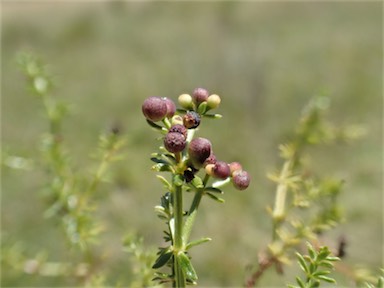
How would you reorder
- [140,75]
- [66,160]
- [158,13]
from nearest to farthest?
[66,160] → [140,75] → [158,13]

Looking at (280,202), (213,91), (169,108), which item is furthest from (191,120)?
(213,91)

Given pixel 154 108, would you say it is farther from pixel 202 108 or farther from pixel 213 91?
pixel 213 91

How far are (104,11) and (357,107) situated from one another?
13.4ft

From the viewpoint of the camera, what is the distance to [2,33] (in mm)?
6566

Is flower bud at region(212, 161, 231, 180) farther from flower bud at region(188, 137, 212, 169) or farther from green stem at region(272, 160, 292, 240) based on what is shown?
green stem at region(272, 160, 292, 240)

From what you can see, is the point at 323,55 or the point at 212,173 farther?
the point at 323,55

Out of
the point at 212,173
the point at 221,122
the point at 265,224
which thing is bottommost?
the point at 265,224

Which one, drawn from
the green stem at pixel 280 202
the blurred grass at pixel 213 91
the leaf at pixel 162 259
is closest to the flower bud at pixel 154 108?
the leaf at pixel 162 259

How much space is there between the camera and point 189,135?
1.66 ft

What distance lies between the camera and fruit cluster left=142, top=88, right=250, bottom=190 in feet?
1.47

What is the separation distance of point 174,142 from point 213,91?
13.4 feet

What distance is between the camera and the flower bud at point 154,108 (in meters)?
0.47

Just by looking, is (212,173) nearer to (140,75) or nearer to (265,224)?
(265,224)

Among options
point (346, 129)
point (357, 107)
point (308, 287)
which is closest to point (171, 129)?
point (308, 287)
